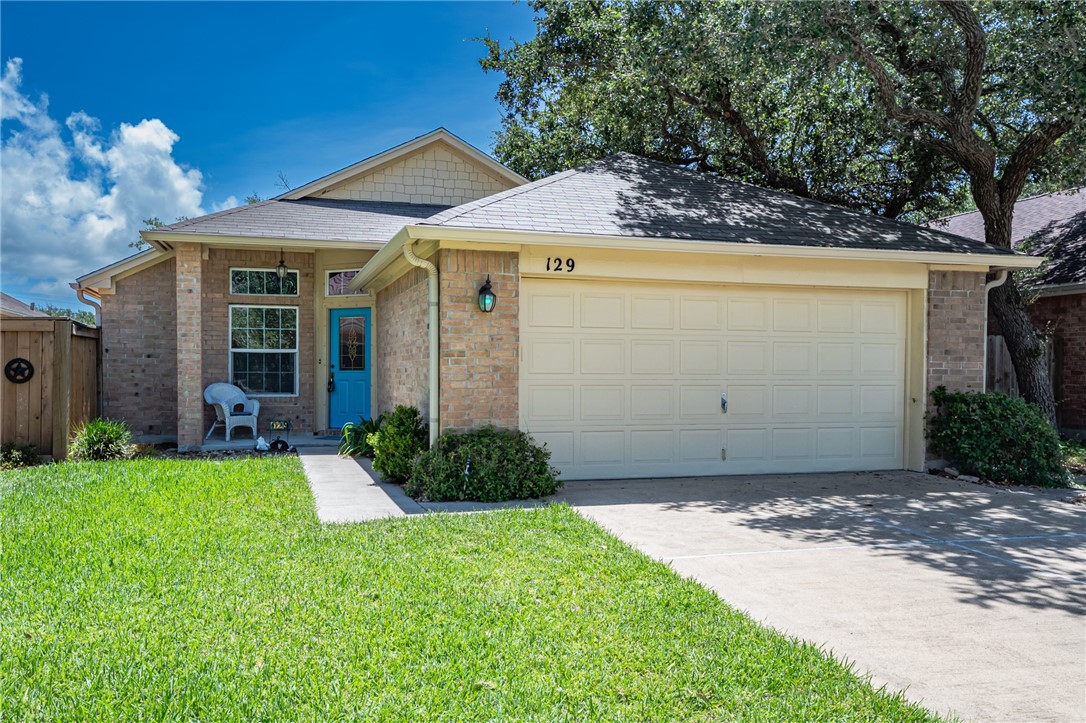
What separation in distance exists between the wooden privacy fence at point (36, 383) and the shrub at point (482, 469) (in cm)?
565

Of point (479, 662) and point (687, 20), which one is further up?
point (687, 20)

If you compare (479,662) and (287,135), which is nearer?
(479,662)

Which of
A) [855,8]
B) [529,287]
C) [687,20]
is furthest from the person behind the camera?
[687,20]

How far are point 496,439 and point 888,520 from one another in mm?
3906

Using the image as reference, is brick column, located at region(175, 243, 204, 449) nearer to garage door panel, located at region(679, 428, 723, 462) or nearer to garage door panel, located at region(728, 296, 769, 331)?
garage door panel, located at region(679, 428, 723, 462)

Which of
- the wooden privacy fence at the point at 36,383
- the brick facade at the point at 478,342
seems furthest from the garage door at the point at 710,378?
the wooden privacy fence at the point at 36,383

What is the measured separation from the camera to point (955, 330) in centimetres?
970

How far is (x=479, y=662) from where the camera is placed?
340 cm

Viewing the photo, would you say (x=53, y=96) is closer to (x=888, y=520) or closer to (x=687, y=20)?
(x=687, y=20)

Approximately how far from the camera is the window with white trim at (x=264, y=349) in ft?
41.6

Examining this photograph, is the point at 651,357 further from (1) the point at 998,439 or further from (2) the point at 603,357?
(1) the point at 998,439

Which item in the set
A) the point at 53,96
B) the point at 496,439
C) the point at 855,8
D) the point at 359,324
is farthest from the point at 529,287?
the point at 53,96

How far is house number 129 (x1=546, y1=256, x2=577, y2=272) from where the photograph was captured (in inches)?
A: 329

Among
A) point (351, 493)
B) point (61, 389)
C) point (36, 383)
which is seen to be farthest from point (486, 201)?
point (36, 383)
